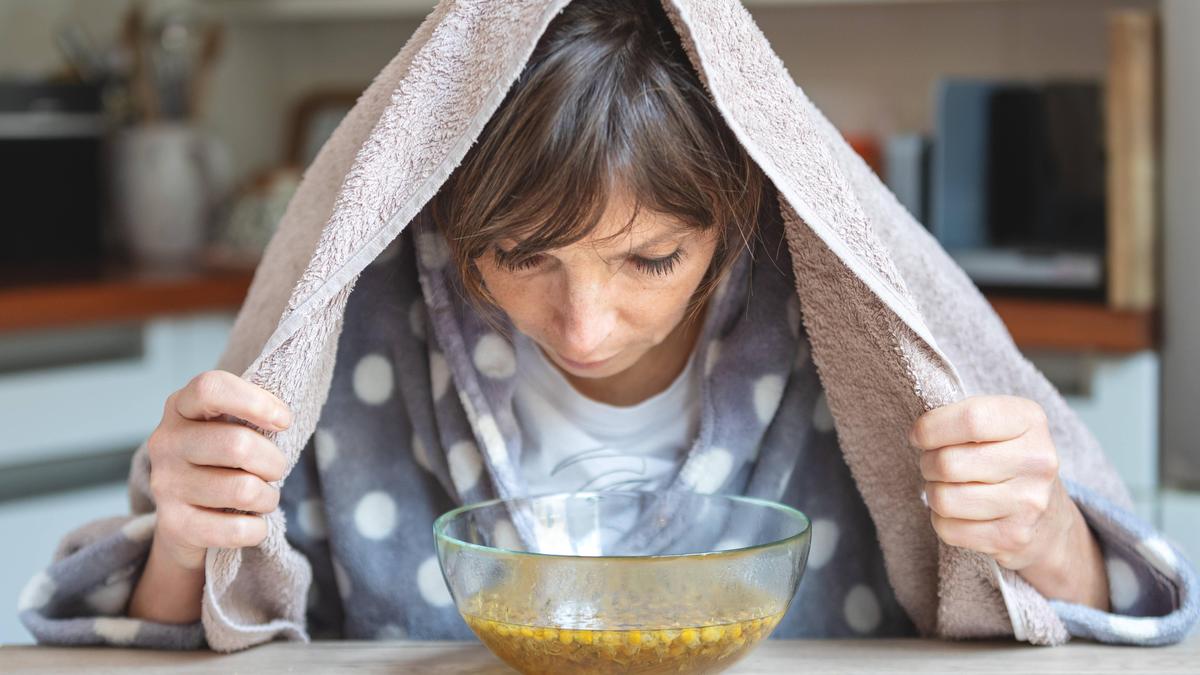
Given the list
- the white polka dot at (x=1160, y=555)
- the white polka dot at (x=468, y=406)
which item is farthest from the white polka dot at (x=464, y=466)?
the white polka dot at (x=1160, y=555)

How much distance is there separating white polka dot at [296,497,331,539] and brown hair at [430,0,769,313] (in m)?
0.29

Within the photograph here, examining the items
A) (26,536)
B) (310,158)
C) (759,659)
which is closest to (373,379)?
(759,659)

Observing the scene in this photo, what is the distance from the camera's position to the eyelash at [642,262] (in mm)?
832

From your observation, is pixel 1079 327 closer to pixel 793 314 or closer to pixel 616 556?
pixel 793 314

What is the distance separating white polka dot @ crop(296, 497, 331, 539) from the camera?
1.01 meters

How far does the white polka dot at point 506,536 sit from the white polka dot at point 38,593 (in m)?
0.30

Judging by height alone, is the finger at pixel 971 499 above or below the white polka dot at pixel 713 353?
below

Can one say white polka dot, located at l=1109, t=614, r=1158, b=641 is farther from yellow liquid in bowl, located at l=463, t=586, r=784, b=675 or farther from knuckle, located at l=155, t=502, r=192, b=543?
knuckle, located at l=155, t=502, r=192, b=543

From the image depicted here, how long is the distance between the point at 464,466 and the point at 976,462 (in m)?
0.39

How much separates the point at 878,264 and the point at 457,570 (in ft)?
0.95

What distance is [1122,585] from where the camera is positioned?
878mm

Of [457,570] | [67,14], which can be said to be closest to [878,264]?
[457,570]

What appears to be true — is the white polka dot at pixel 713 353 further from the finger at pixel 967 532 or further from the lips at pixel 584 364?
the finger at pixel 967 532

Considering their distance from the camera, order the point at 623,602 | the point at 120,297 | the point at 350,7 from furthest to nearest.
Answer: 1. the point at 350,7
2. the point at 120,297
3. the point at 623,602
